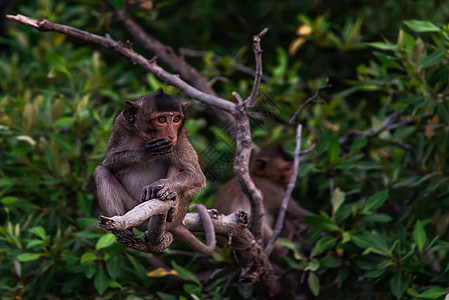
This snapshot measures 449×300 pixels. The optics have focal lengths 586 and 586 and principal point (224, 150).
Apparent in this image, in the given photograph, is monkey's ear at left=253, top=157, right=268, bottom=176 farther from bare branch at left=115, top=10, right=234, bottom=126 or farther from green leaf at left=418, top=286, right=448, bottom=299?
green leaf at left=418, top=286, right=448, bottom=299

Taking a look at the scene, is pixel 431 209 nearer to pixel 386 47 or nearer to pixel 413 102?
pixel 413 102

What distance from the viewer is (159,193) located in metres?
3.20

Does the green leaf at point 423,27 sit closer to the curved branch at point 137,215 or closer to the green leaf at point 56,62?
the curved branch at point 137,215

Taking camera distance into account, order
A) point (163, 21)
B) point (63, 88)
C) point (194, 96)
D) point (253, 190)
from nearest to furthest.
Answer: point (253, 190) → point (194, 96) → point (63, 88) → point (163, 21)

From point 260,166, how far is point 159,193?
3.58 metres

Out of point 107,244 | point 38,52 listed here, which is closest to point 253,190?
point 107,244

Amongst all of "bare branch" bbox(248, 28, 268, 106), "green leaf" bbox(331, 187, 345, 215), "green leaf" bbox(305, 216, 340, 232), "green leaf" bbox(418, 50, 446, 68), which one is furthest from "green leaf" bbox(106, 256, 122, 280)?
"green leaf" bbox(418, 50, 446, 68)

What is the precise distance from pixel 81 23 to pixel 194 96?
3.32m

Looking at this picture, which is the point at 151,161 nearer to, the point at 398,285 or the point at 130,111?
the point at 130,111

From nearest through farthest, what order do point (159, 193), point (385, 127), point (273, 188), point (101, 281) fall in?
point (159, 193) → point (101, 281) → point (385, 127) → point (273, 188)

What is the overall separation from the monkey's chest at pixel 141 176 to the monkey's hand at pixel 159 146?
343mm

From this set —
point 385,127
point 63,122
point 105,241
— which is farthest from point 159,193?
point 385,127

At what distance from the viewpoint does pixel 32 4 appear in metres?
8.45

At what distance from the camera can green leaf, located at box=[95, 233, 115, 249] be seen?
4.45 m
